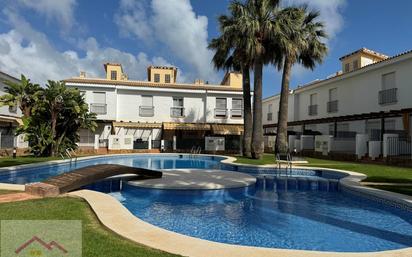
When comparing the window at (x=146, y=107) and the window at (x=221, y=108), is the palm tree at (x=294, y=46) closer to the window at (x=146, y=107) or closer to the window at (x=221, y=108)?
the window at (x=221, y=108)

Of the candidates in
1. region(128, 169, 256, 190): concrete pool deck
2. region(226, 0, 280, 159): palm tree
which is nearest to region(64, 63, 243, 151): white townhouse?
region(226, 0, 280, 159): palm tree

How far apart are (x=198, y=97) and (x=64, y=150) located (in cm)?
1984

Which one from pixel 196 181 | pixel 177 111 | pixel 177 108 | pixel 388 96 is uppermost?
pixel 388 96

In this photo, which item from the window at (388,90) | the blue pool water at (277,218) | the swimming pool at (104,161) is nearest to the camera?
the blue pool water at (277,218)

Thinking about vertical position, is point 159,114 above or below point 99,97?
below

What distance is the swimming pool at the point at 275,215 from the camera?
26.8ft

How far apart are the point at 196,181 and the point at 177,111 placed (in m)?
27.4

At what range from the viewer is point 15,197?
1016 cm

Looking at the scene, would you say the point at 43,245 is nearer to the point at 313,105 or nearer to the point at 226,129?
the point at 226,129

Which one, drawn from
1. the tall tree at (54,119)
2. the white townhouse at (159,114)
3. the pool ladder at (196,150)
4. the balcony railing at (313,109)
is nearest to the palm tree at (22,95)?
the tall tree at (54,119)

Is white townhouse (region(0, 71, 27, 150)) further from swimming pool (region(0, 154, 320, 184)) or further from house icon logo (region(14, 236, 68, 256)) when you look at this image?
house icon logo (region(14, 236, 68, 256))

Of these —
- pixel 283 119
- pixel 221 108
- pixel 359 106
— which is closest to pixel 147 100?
pixel 221 108

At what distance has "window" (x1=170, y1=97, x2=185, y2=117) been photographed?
137 ft

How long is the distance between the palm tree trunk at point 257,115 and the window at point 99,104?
840 inches
